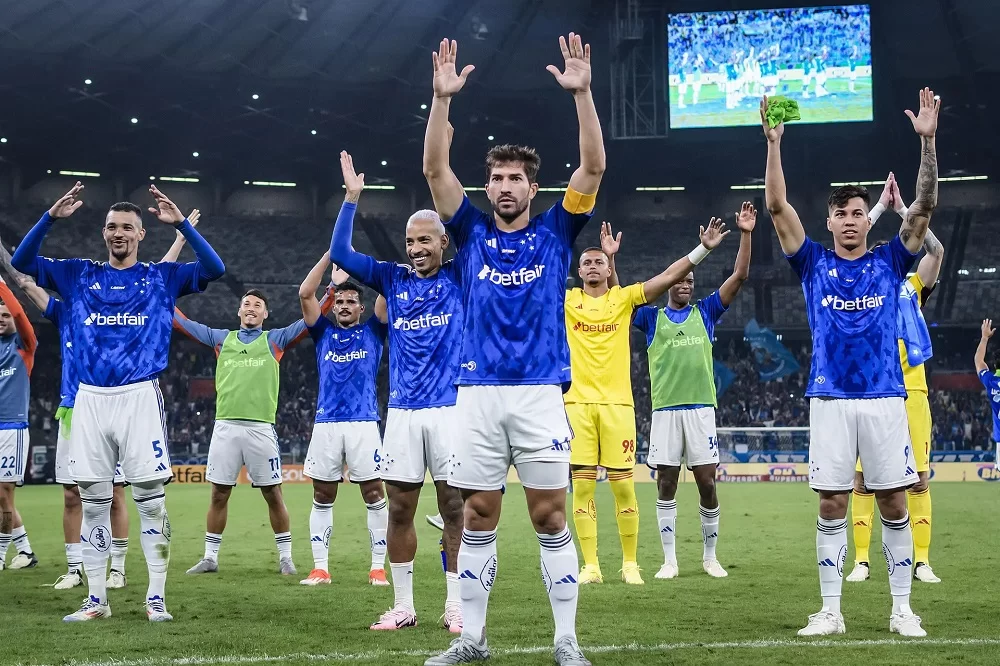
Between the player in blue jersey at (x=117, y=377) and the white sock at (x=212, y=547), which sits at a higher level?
the player in blue jersey at (x=117, y=377)

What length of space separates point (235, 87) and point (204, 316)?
10899 mm

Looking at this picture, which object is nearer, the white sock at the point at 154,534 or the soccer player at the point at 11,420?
the white sock at the point at 154,534

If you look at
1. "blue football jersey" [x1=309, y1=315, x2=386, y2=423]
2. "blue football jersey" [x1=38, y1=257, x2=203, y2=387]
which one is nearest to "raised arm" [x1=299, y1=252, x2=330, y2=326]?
"blue football jersey" [x1=309, y1=315, x2=386, y2=423]

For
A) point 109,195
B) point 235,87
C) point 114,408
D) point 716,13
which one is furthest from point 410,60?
point 114,408

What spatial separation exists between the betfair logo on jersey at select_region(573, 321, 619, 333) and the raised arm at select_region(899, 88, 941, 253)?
3.26 metres

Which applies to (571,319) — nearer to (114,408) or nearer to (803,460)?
(114,408)

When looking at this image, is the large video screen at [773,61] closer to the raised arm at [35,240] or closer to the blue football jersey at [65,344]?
the blue football jersey at [65,344]

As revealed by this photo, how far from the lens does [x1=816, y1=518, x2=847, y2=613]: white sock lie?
20.4 ft

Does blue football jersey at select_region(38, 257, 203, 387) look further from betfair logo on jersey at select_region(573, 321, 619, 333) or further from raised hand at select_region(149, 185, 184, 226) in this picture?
betfair logo on jersey at select_region(573, 321, 619, 333)

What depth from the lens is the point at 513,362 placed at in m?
5.22

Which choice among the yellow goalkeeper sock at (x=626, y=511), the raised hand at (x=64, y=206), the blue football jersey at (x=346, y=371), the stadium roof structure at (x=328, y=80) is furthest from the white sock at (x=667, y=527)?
the stadium roof structure at (x=328, y=80)

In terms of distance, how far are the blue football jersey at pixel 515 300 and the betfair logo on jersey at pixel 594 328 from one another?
3.73 meters

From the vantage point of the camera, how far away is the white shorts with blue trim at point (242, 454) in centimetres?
1004

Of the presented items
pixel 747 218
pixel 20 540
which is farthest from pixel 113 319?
pixel 20 540
